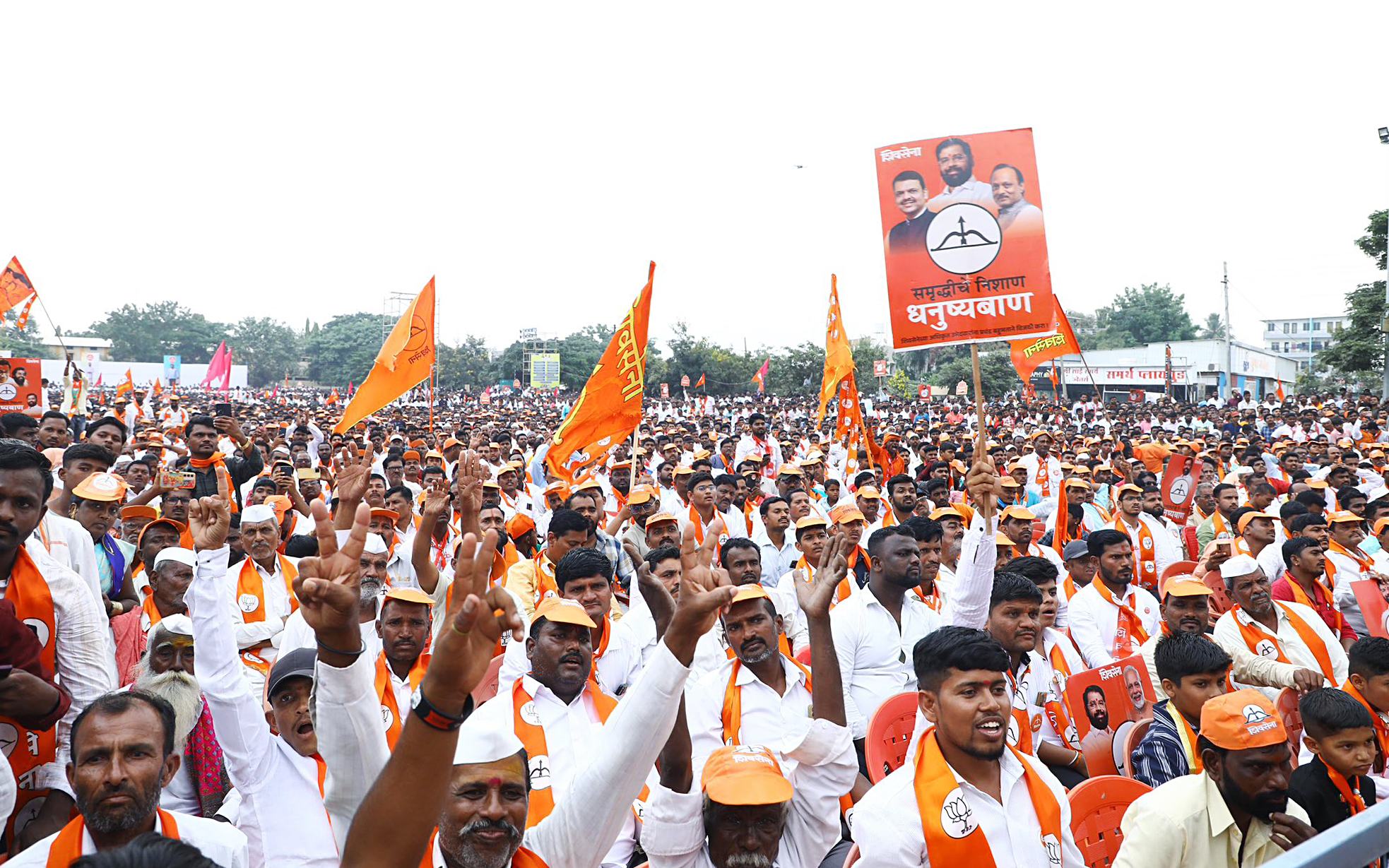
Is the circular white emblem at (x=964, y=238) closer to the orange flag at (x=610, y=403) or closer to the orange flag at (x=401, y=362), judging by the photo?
the orange flag at (x=610, y=403)

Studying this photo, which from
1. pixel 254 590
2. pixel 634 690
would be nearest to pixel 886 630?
pixel 634 690

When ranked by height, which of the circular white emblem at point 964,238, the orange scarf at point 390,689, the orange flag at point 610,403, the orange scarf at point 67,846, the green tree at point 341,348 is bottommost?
the orange scarf at point 390,689

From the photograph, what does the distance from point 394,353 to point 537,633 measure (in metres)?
6.44

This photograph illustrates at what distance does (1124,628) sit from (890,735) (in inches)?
103

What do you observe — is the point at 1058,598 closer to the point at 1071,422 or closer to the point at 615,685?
the point at 615,685

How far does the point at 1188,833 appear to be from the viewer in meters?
2.84

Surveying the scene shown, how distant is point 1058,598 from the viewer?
5.72 m

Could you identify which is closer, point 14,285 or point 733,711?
point 733,711

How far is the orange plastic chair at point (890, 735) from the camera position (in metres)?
3.88

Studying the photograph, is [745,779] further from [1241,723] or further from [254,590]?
[254,590]

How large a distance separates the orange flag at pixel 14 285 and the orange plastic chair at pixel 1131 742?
59.7ft

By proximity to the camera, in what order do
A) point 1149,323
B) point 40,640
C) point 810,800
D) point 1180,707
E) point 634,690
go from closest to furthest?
1. point 634,690
2. point 40,640
3. point 810,800
4. point 1180,707
5. point 1149,323

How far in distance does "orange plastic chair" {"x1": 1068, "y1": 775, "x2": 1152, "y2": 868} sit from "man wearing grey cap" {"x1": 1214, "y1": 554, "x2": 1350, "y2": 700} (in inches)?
84.6

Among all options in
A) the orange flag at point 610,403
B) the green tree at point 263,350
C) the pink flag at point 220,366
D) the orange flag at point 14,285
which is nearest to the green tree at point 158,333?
the green tree at point 263,350
